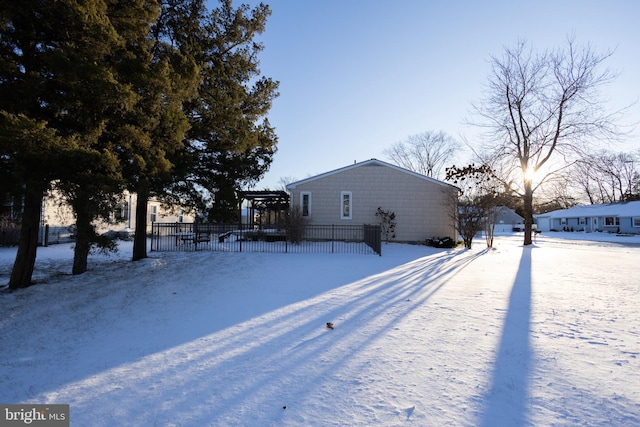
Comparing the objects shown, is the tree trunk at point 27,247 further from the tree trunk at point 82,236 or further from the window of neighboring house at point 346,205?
the window of neighboring house at point 346,205

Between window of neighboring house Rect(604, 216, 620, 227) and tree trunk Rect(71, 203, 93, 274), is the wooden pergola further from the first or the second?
window of neighboring house Rect(604, 216, 620, 227)

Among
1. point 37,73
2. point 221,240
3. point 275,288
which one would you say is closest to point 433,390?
point 275,288

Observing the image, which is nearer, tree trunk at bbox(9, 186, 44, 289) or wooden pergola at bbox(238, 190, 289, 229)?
tree trunk at bbox(9, 186, 44, 289)

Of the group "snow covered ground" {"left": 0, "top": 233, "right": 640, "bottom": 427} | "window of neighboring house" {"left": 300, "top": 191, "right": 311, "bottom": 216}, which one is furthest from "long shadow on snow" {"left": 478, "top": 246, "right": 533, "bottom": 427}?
"window of neighboring house" {"left": 300, "top": 191, "right": 311, "bottom": 216}

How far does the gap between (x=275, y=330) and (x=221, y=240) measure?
12.4 meters

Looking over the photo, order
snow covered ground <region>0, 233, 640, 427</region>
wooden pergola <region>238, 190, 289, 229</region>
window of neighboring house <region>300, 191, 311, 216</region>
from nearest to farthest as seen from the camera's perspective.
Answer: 1. snow covered ground <region>0, 233, 640, 427</region>
2. window of neighboring house <region>300, 191, 311, 216</region>
3. wooden pergola <region>238, 190, 289, 229</region>

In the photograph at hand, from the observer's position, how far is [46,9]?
274 inches

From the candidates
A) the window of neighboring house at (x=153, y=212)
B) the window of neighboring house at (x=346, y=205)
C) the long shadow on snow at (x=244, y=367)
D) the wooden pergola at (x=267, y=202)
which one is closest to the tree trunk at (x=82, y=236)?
the long shadow on snow at (x=244, y=367)

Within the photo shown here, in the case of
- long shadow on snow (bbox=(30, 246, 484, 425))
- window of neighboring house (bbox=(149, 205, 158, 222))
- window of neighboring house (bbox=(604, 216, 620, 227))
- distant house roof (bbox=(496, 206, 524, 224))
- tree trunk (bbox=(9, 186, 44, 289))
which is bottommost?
long shadow on snow (bbox=(30, 246, 484, 425))

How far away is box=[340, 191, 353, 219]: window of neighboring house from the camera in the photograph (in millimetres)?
19438

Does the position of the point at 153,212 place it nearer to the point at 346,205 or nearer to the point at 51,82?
the point at 346,205

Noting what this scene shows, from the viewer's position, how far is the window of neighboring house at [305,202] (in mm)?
19375

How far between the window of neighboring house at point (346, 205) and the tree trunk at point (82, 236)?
1238 cm

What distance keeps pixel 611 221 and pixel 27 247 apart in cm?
5841
